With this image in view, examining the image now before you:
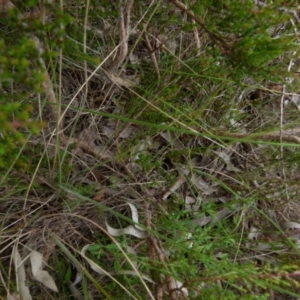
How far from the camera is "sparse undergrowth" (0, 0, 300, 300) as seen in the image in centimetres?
96

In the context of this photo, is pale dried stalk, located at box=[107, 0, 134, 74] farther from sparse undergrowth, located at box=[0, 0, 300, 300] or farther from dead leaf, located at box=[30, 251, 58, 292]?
dead leaf, located at box=[30, 251, 58, 292]

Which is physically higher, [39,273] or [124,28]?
[124,28]

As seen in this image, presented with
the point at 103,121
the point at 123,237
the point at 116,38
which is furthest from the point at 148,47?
the point at 123,237

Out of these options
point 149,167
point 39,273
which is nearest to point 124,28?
point 149,167

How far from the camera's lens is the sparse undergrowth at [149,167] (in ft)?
3.17

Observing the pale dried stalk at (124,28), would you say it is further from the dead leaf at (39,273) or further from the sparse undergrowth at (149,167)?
the dead leaf at (39,273)

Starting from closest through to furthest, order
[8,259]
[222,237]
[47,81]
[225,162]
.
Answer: [47,81], [8,259], [222,237], [225,162]

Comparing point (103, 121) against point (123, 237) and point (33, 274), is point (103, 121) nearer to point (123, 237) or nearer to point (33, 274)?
point (123, 237)

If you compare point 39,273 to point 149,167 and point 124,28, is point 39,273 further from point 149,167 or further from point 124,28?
point 124,28

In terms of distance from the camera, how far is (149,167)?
1.15m

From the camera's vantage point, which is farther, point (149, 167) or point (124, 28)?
point (149, 167)

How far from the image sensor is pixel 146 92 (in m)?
1.08

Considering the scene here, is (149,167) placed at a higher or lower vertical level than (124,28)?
lower

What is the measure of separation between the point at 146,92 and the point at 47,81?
10.2 inches
